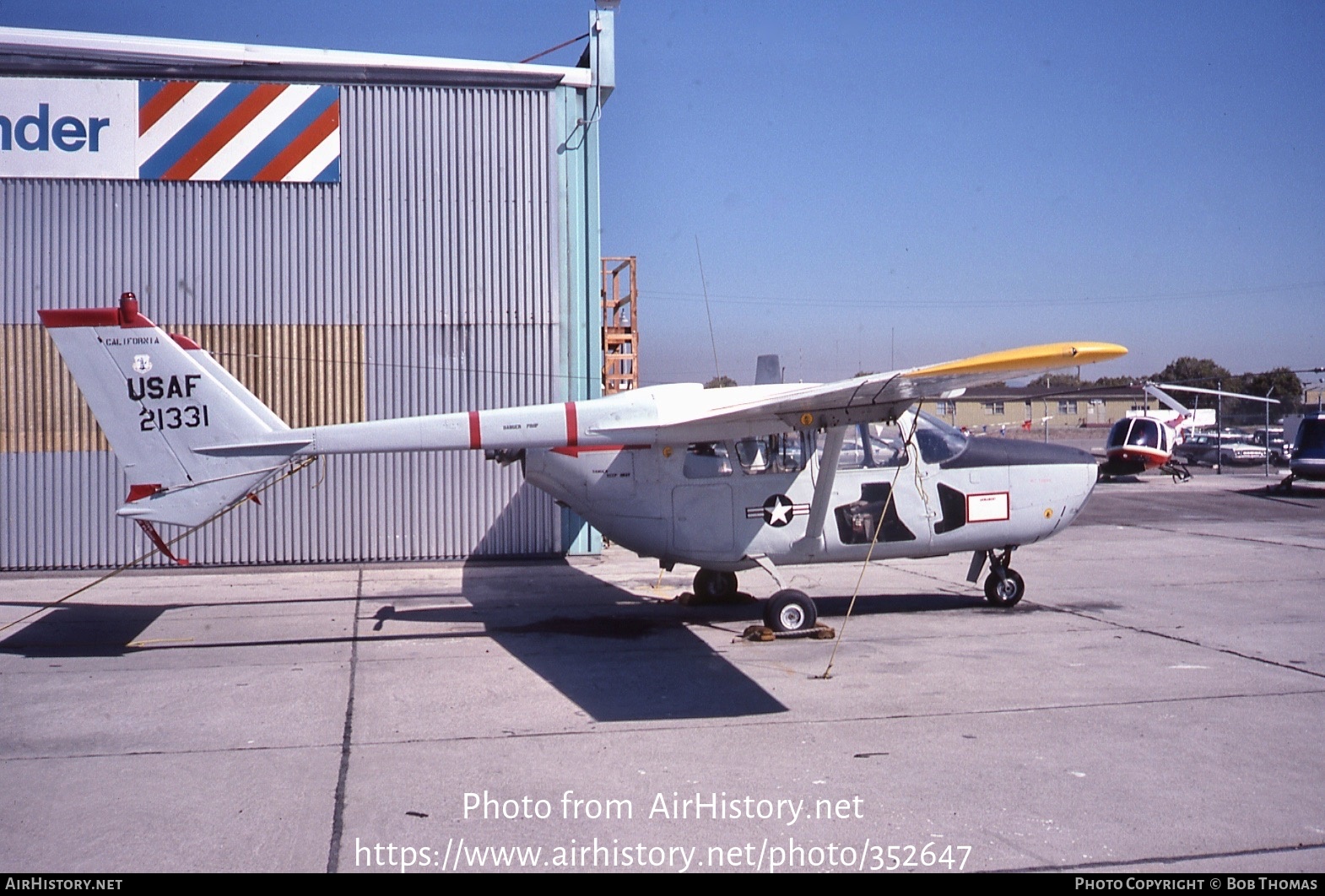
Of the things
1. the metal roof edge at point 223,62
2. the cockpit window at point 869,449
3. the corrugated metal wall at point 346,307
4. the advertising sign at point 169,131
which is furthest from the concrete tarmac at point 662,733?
the metal roof edge at point 223,62

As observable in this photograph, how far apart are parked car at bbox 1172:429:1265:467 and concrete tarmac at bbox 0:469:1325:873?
34205mm

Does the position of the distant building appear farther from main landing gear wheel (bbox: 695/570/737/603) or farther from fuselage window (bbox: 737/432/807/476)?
fuselage window (bbox: 737/432/807/476)

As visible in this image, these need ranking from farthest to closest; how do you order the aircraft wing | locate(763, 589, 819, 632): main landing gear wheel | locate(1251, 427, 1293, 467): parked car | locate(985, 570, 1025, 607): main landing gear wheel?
locate(1251, 427, 1293, 467): parked car, locate(985, 570, 1025, 607): main landing gear wheel, locate(763, 589, 819, 632): main landing gear wheel, the aircraft wing

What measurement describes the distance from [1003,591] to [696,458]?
375 centimetres

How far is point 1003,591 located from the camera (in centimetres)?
1098

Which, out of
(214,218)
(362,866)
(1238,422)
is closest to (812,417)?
(362,866)

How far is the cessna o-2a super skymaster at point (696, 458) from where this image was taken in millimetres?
8922

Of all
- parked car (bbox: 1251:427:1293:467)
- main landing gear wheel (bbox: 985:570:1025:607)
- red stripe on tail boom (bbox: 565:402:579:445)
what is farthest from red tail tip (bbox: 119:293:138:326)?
parked car (bbox: 1251:427:1293:467)

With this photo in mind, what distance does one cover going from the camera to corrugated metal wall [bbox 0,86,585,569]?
47.4ft

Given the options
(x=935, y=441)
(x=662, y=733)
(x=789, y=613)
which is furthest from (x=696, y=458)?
(x=662, y=733)

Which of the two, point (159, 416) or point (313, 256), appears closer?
point (159, 416)

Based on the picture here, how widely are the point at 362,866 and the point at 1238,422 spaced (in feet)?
260

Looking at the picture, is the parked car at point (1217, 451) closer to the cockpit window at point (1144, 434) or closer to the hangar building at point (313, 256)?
the cockpit window at point (1144, 434)

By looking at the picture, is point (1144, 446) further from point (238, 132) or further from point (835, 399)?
point (238, 132)
